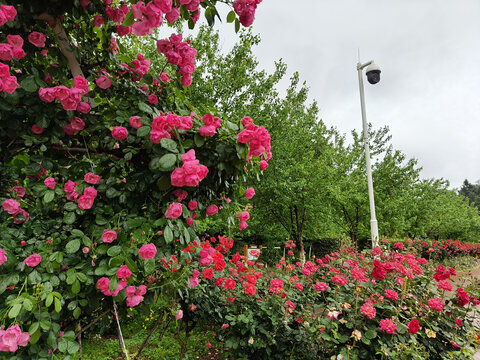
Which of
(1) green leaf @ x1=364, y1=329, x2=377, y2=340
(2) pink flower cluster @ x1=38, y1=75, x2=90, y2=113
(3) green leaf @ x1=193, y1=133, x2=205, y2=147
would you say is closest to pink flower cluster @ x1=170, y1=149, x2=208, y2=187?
(3) green leaf @ x1=193, y1=133, x2=205, y2=147

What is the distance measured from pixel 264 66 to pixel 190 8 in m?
8.35

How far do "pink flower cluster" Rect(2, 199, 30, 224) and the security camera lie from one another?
7388mm

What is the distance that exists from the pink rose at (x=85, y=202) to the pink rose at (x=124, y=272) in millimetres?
376

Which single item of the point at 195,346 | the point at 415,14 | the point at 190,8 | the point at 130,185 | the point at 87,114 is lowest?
the point at 195,346

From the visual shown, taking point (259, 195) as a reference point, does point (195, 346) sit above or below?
below

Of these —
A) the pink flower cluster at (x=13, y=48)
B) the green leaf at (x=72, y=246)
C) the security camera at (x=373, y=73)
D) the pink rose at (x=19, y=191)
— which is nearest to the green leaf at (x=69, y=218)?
the green leaf at (x=72, y=246)

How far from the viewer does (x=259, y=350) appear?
278 cm

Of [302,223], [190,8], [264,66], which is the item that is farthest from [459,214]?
[190,8]

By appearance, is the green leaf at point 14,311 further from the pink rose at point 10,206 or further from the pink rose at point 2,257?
the pink rose at point 10,206

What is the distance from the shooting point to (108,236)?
1.28 m

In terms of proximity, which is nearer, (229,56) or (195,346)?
(195,346)

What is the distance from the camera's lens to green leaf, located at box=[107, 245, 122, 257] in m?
1.23

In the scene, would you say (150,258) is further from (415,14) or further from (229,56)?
(229,56)

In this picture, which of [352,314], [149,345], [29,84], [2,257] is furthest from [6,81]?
[149,345]
